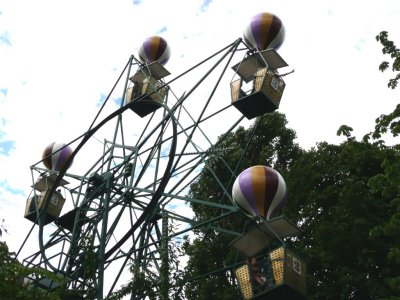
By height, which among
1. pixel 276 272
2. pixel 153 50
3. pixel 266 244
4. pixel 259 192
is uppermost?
pixel 153 50

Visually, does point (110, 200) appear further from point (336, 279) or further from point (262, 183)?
point (336, 279)

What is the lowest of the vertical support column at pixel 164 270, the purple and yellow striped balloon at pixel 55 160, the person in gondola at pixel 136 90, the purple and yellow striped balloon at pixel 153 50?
the vertical support column at pixel 164 270

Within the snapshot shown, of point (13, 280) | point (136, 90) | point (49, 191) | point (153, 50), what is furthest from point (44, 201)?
point (13, 280)

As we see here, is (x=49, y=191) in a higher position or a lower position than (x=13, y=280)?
higher

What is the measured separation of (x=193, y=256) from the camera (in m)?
16.5

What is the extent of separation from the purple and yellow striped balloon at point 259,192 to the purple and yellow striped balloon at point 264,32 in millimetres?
3032

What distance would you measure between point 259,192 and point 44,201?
→ 244 inches

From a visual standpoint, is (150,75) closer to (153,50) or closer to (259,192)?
(153,50)

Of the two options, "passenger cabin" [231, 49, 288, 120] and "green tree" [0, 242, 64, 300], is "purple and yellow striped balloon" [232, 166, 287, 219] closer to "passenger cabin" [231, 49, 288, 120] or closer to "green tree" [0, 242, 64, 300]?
"passenger cabin" [231, 49, 288, 120]

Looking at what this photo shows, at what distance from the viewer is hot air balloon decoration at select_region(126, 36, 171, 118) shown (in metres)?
15.1

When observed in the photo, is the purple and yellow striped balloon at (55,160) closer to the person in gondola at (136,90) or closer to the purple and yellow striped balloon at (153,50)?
the person in gondola at (136,90)

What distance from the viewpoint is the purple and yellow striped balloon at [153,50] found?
634 inches

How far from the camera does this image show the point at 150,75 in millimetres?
15273

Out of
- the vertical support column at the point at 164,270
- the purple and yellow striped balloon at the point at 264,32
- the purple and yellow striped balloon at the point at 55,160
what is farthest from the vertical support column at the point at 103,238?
the purple and yellow striped balloon at the point at 264,32
